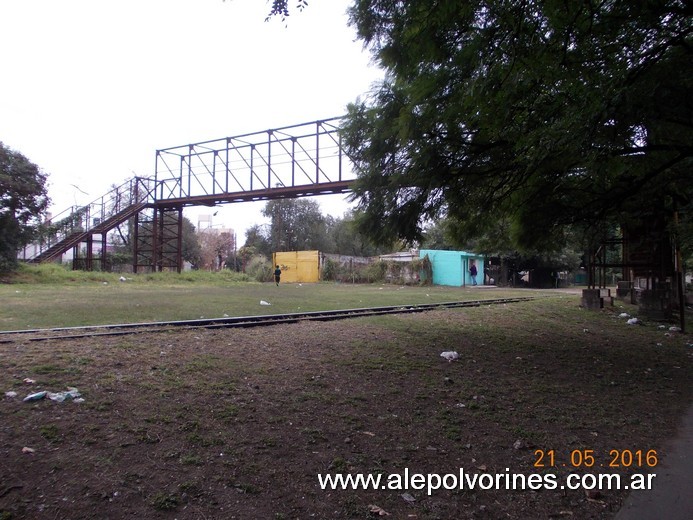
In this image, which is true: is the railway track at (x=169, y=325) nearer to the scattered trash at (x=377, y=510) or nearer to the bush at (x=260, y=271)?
the scattered trash at (x=377, y=510)

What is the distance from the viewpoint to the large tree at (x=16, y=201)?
898 inches

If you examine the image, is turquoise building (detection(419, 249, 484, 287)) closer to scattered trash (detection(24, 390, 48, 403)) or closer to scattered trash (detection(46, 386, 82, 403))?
scattered trash (detection(46, 386, 82, 403))

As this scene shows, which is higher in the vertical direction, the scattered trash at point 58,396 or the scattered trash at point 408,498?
the scattered trash at point 58,396

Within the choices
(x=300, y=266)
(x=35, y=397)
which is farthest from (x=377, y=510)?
(x=300, y=266)

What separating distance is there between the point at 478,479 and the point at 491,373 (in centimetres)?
319

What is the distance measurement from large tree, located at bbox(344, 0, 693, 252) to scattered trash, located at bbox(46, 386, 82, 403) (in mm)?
5202

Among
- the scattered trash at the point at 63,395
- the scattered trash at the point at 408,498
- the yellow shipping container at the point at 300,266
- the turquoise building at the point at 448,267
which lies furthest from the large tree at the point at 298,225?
the scattered trash at the point at 408,498

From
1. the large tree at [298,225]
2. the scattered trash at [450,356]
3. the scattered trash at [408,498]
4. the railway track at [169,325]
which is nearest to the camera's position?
the scattered trash at [408,498]

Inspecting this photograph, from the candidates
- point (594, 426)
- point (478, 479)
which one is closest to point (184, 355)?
point (478, 479)

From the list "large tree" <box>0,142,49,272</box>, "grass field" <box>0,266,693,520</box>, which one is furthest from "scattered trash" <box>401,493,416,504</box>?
"large tree" <box>0,142,49,272</box>

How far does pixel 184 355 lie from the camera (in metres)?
6.31

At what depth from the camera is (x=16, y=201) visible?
23.3 m

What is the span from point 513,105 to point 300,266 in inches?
1401

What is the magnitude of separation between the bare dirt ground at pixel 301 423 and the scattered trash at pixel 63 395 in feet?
Answer: 0.28
